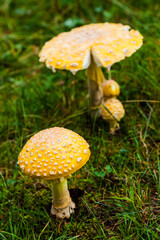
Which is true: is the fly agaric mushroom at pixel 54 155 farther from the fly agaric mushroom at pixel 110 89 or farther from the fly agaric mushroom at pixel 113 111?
the fly agaric mushroom at pixel 110 89

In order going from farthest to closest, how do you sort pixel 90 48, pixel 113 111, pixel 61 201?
pixel 113 111
pixel 90 48
pixel 61 201

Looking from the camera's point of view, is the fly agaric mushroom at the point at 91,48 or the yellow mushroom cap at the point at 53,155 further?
the fly agaric mushroom at the point at 91,48

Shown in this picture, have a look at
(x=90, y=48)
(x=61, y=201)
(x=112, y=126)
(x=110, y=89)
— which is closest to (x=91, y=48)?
(x=90, y=48)

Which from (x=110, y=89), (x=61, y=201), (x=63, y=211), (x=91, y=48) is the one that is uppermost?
(x=91, y=48)

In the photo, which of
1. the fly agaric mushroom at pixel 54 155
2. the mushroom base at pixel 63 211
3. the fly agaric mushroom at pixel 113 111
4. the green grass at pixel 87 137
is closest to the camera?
the fly agaric mushroom at pixel 54 155

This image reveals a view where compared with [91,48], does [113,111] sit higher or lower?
lower

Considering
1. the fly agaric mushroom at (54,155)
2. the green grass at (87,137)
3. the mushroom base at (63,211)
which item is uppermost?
the fly agaric mushroom at (54,155)

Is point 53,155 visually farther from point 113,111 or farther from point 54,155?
point 113,111

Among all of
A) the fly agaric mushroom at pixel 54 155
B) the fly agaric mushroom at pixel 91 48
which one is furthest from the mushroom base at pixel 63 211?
the fly agaric mushroom at pixel 91 48
